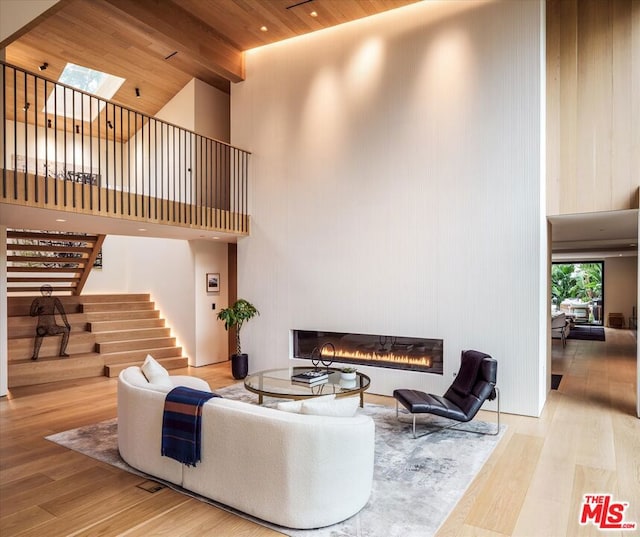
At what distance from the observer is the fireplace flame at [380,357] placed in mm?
6047

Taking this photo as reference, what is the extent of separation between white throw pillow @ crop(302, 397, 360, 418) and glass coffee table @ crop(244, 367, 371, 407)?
1.29m

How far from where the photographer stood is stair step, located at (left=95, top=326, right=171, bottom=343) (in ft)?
26.5

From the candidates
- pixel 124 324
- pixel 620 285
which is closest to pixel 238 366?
pixel 124 324

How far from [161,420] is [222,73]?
19.4 feet

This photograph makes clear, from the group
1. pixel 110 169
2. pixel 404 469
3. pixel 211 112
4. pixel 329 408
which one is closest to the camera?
pixel 329 408

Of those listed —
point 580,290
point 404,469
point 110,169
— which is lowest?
point 404,469

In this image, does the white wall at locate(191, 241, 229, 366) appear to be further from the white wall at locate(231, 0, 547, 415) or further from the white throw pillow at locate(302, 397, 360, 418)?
the white throw pillow at locate(302, 397, 360, 418)

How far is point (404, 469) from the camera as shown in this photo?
146 inches

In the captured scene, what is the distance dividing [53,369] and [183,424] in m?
5.07

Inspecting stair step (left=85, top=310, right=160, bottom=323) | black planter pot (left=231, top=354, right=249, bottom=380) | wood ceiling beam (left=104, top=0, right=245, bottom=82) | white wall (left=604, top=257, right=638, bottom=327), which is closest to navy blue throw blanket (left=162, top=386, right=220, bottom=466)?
black planter pot (left=231, top=354, right=249, bottom=380)

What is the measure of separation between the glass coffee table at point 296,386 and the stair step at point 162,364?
3293 mm

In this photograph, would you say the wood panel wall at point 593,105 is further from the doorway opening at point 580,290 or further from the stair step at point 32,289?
the doorway opening at point 580,290

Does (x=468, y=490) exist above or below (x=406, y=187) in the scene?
below

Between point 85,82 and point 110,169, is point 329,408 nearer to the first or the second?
point 85,82
